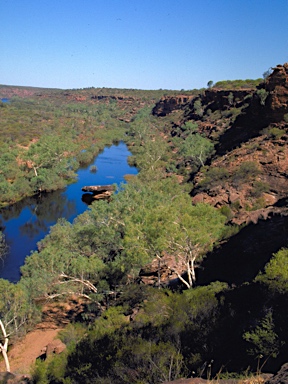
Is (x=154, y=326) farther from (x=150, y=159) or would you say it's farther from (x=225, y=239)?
(x=150, y=159)

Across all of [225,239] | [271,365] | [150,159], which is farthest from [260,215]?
[150,159]

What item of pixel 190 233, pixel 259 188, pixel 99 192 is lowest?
pixel 99 192

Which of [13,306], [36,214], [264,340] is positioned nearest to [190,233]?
[264,340]

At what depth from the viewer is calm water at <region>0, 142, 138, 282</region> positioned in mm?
25758

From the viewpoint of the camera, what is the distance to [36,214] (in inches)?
1423

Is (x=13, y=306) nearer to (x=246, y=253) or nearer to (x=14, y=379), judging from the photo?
(x=14, y=379)

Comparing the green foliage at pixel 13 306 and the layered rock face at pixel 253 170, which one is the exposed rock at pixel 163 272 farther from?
the green foliage at pixel 13 306

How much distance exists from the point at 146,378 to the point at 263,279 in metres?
5.14

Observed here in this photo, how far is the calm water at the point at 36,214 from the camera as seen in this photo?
25.8 m

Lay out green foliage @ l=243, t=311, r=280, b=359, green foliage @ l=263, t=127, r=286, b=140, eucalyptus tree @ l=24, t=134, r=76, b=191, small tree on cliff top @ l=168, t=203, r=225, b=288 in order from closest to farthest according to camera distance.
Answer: green foliage @ l=243, t=311, r=280, b=359 → small tree on cliff top @ l=168, t=203, r=225, b=288 → green foliage @ l=263, t=127, r=286, b=140 → eucalyptus tree @ l=24, t=134, r=76, b=191

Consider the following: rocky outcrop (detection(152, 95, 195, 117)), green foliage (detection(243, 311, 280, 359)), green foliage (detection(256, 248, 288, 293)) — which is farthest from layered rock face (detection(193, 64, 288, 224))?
rocky outcrop (detection(152, 95, 195, 117))

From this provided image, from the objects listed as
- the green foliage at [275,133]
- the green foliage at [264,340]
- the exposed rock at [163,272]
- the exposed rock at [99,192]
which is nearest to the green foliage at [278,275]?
the green foliage at [264,340]

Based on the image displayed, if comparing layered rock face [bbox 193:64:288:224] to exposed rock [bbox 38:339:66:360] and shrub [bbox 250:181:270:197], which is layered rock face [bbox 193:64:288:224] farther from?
exposed rock [bbox 38:339:66:360]

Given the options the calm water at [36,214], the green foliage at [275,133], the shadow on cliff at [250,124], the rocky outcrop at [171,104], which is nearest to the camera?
the calm water at [36,214]
